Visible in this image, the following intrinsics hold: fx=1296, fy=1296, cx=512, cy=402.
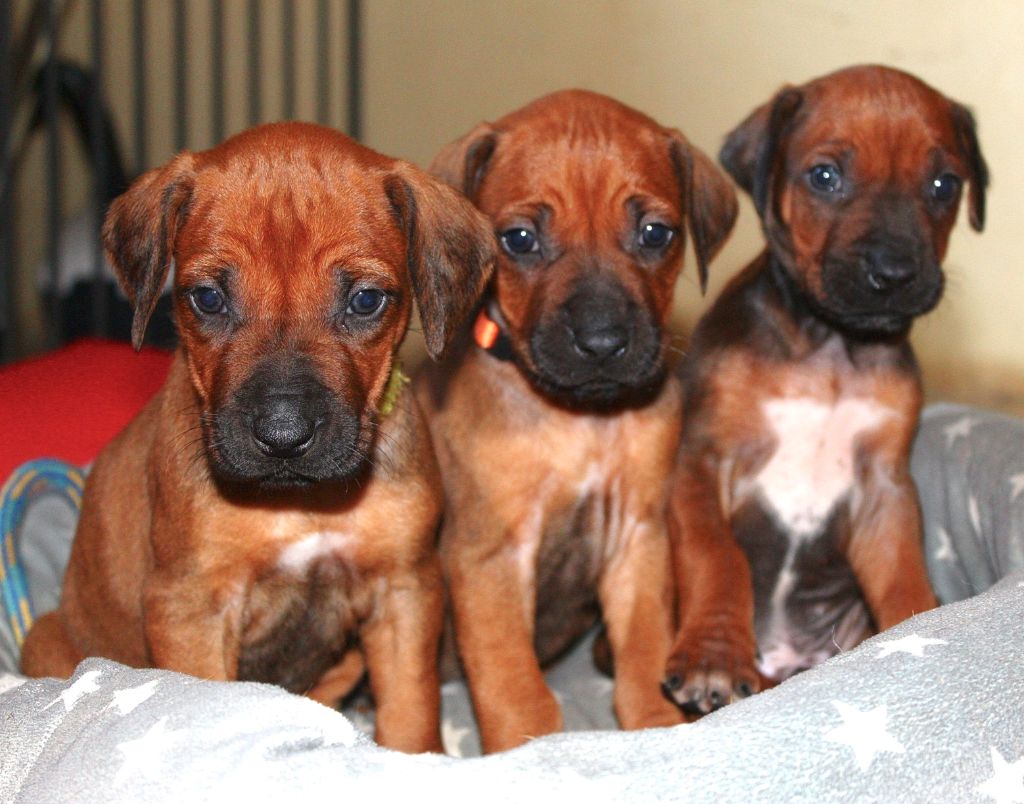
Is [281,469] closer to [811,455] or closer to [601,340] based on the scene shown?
[601,340]

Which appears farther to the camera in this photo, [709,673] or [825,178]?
[825,178]

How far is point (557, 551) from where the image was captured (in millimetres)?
4422

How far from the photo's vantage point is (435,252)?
368cm

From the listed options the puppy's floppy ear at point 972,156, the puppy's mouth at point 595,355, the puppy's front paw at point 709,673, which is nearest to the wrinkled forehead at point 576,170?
the puppy's mouth at point 595,355

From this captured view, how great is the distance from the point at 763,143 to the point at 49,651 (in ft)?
9.95

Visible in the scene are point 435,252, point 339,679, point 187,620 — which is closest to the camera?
point 187,620

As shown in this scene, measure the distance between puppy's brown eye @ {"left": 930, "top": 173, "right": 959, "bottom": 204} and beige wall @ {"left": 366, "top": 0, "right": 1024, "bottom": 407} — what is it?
221cm

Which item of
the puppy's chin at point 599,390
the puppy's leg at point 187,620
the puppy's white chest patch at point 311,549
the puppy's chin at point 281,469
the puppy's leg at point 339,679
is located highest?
the puppy's chin at point 281,469

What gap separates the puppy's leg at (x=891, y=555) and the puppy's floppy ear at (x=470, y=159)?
72.3 inches

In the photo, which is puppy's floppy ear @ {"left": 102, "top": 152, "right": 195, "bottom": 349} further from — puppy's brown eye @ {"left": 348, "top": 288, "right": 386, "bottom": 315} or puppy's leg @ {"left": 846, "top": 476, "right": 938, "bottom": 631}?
puppy's leg @ {"left": 846, "top": 476, "right": 938, "bottom": 631}

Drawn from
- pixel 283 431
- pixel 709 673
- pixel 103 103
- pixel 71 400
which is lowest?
pixel 709 673

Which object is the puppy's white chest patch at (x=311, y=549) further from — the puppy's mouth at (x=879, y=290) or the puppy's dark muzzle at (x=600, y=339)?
the puppy's mouth at (x=879, y=290)

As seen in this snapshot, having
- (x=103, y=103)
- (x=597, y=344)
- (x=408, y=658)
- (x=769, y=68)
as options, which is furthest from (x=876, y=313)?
(x=103, y=103)

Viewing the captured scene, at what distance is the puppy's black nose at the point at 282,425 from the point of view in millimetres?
3100
